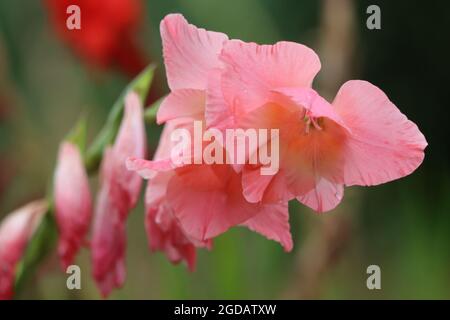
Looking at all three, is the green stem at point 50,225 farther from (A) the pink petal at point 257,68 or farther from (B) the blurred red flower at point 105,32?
(B) the blurred red flower at point 105,32

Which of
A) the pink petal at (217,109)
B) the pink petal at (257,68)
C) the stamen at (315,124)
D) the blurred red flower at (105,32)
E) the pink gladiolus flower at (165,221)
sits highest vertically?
the blurred red flower at (105,32)

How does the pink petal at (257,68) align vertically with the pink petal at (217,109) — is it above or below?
above

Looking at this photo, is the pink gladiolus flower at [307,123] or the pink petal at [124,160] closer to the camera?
the pink gladiolus flower at [307,123]

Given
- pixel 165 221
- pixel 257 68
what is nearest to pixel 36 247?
pixel 165 221

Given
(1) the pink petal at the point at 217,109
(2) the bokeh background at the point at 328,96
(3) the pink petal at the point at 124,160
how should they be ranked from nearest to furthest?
(1) the pink petal at the point at 217,109 < (3) the pink petal at the point at 124,160 < (2) the bokeh background at the point at 328,96

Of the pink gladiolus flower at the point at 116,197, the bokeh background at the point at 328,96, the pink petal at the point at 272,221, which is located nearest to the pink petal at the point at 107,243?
the pink gladiolus flower at the point at 116,197

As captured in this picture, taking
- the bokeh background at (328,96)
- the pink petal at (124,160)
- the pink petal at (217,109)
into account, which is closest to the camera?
the pink petal at (217,109)

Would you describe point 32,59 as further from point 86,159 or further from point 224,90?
point 224,90

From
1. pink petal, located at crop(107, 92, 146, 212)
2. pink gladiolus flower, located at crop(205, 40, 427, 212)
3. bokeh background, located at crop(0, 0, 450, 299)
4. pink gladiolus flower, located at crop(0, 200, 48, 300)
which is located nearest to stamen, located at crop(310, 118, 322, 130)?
pink gladiolus flower, located at crop(205, 40, 427, 212)
